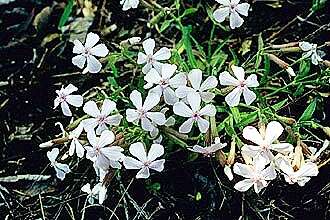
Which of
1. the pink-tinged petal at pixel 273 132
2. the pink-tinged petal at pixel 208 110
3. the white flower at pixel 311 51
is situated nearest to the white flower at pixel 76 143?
the pink-tinged petal at pixel 208 110

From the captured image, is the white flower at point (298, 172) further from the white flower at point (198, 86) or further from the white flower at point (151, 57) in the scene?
the white flower at point (151, 57)

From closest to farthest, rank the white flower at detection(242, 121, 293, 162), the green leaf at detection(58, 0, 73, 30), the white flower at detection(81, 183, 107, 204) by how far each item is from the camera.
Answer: the white flower at detection(242, 121, 293, 162)
the white flower at detection(81, 183, 107, 204)
the green leaf at detection(58, 0, 73, 30)

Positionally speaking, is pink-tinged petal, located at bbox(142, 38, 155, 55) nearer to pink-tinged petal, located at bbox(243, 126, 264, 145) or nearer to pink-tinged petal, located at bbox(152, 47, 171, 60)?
pink-tinged petal, located at bbox(152, 47, 171, 60)

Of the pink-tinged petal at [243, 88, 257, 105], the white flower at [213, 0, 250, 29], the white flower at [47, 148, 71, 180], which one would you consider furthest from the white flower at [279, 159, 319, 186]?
the white flower at [47, 148, 71, 180]

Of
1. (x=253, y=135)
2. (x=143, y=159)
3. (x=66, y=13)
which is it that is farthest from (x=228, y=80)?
(x=66, y=13)

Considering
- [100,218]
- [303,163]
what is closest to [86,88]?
[100,218]

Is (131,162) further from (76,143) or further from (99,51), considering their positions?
(99,51)
